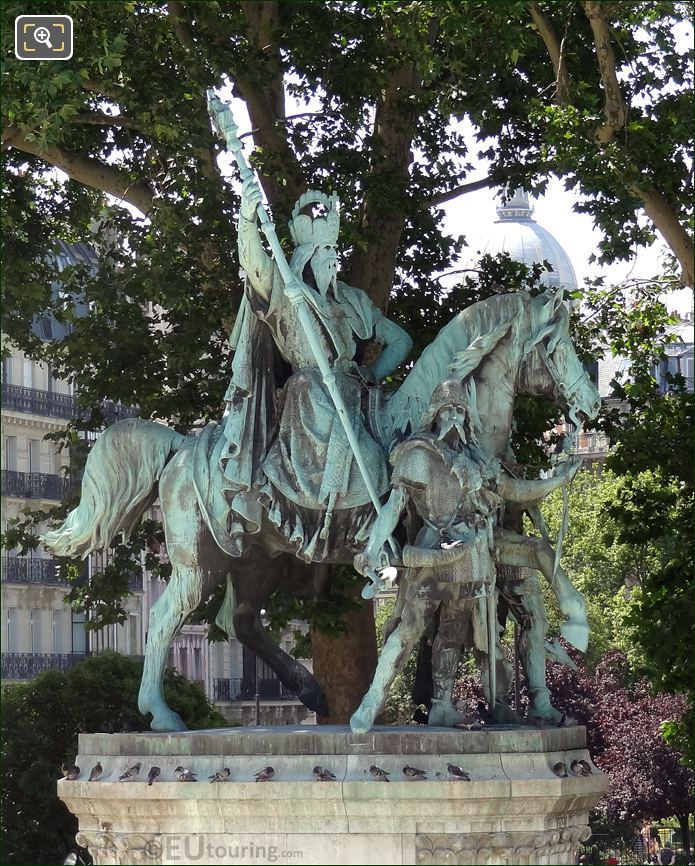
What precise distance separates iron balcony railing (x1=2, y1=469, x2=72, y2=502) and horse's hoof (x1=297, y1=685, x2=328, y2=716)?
23627 millimetres

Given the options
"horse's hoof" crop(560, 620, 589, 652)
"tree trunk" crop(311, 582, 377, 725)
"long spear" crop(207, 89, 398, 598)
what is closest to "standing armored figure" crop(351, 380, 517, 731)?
"long spear" crop(207, 89, 398, 598)

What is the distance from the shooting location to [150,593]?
4450cm

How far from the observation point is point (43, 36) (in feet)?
49.9

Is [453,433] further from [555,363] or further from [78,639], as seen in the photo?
[78,639]

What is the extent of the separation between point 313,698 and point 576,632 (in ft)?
6.23

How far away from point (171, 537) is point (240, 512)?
0.50 m

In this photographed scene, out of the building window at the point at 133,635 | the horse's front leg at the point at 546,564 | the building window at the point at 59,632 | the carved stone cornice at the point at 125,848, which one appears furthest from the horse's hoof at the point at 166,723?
the building window at the point at 133,635

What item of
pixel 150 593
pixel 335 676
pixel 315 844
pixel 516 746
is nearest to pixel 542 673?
pixel 516 746

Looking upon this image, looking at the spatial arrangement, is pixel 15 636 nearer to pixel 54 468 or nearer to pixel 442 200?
pixel 54 468

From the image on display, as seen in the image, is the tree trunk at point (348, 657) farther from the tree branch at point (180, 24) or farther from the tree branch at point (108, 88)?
the tree branch at point (180, 24)

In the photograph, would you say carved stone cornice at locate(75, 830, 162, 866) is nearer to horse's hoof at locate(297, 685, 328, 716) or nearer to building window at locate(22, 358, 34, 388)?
horse's hoof at locate(297, 685, 328, 716)

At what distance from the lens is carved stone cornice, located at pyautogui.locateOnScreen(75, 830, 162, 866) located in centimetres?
1170

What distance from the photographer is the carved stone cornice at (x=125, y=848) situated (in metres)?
11.7

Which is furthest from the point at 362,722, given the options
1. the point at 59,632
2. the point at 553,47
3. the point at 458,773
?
the point at 59,632
